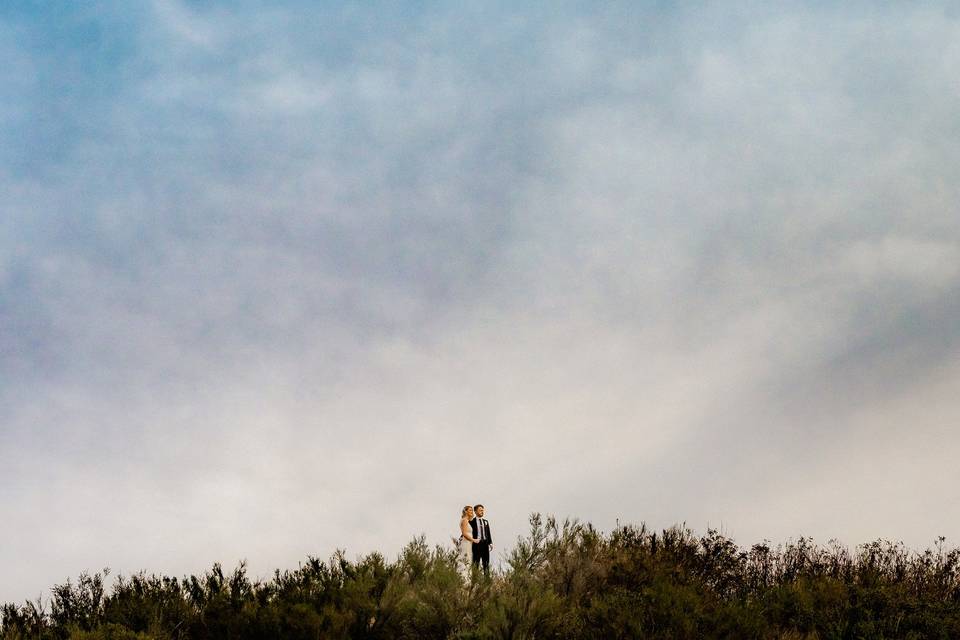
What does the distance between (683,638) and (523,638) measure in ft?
6.42

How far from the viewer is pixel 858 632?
1295cm

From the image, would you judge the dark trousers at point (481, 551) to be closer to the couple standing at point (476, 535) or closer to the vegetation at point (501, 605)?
the couple standing at point (476, 535)

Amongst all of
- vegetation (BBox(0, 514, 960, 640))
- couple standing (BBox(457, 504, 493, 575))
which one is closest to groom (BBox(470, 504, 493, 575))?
couple standing (BBox(457, 504, 493, 575))

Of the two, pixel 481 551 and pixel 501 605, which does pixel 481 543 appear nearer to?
pixel 481 551

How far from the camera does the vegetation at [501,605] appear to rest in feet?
36.9

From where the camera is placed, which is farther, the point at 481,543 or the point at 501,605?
the point at 481,543

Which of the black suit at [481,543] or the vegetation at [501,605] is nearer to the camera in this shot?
the vegetation at [501,605]

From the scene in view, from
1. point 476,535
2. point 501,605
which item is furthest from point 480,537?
point 501,605

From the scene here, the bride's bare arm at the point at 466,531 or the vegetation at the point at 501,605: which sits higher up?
the bride's bare arm at the point at 466,531

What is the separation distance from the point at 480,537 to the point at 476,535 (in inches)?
3.6

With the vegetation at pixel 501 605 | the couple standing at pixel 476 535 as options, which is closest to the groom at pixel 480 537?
the couple standing at pixel 476 535

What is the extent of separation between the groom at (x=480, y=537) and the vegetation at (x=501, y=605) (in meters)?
2.51

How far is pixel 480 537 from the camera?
56.9 ft

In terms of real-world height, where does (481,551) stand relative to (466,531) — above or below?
below
